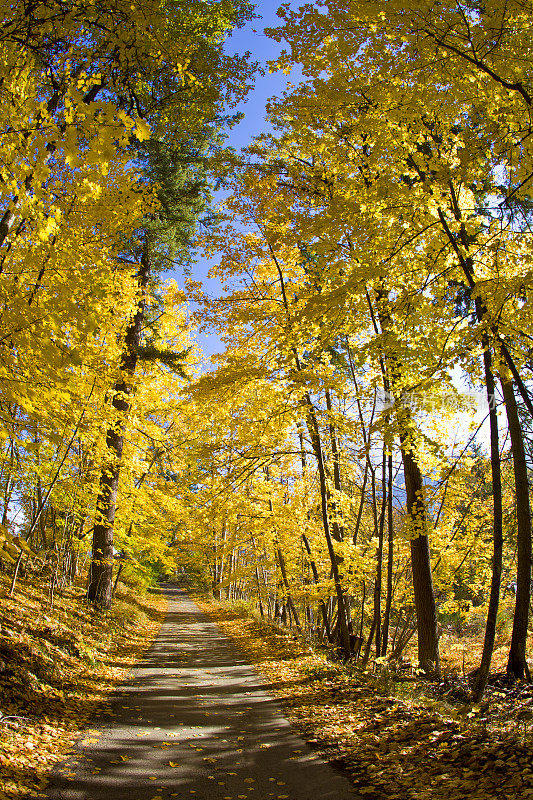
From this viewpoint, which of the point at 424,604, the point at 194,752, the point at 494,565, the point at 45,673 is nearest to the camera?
the point at 194,752

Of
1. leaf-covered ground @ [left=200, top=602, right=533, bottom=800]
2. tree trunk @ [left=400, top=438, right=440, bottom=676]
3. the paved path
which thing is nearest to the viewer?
leaf-covered ground @ [left=200, top=602, right=533, bottom=800]

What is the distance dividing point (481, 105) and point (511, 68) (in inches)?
25.3

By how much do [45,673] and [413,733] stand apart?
4019mm

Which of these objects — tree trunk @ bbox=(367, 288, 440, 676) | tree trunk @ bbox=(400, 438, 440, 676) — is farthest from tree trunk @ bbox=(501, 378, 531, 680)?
tree trunk @ bbox=(400, 438, 440, 676)

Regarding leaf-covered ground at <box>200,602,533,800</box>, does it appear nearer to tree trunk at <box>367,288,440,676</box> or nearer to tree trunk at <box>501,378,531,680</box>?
tree trunk at <box>367,288,440,676</box>

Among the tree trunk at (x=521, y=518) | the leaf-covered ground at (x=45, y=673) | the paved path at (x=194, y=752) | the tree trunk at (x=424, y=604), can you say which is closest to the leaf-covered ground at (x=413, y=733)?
the paved path at (x=194, y=752)

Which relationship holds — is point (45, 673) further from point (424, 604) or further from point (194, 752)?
point (424, 604)

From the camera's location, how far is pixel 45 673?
17.1ft

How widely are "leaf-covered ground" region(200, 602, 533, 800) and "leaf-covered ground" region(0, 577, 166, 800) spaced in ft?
7.63

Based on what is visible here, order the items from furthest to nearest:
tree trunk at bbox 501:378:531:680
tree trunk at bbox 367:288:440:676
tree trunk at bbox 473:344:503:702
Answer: tree trunk at bbox 367:288:440:676 < tree trunk at bbox 501:378:531:680 < tree trunk at bbox 473:344:503:702

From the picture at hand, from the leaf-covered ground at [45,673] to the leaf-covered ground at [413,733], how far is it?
2.33 meters

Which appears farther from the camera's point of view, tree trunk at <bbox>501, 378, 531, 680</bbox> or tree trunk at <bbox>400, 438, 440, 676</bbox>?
tree trunk at <bbox>400, 438, 440, 676</bbox>

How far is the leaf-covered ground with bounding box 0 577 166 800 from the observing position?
11.6ft

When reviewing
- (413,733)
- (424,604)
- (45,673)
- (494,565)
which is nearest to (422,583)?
(424,604)
